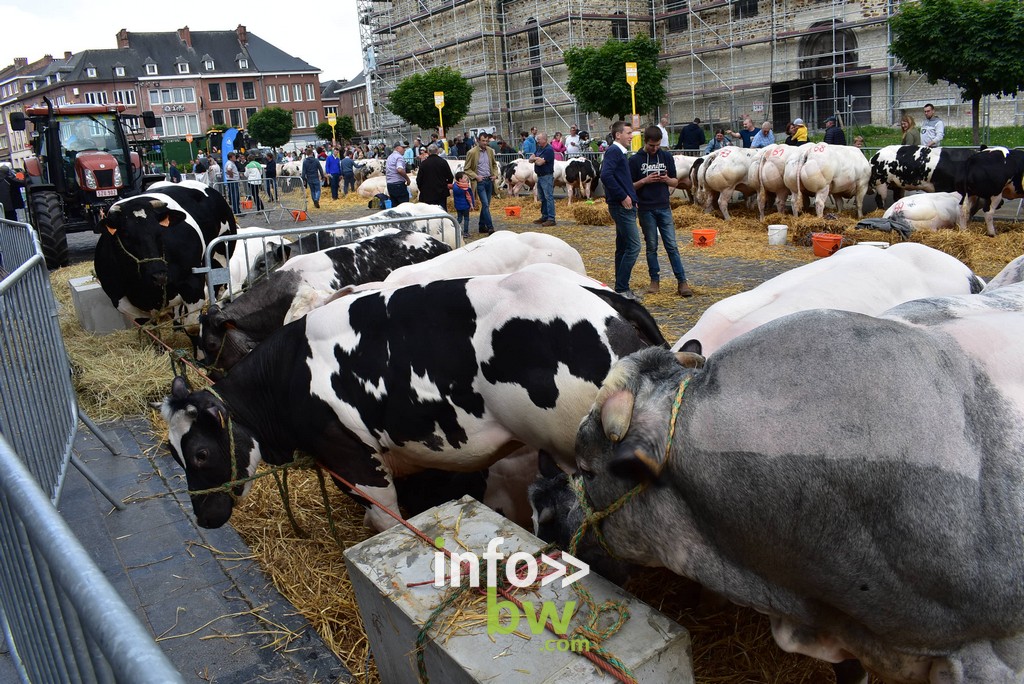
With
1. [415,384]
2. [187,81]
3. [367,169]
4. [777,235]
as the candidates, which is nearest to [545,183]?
[777,235]

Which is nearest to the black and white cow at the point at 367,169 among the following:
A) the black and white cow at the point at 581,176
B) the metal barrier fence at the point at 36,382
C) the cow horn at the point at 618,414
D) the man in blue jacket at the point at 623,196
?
the black and white cow at the point at 581,176

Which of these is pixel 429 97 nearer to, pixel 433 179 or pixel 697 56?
pixel 697 56

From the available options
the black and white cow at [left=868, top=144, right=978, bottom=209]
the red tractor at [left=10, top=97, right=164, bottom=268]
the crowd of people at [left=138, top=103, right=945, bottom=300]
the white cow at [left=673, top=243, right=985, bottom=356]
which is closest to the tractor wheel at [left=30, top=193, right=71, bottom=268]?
the red tractor at [left=10, top=97, right=164, bottom=268]

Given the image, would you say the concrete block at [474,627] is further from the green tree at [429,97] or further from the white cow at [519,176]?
the green tree at [429,97]

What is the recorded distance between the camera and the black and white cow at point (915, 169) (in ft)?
44.5

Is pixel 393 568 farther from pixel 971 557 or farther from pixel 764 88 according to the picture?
pixel 764 88

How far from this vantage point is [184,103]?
84.8 m

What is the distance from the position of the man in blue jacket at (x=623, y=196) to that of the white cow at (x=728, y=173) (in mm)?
7216

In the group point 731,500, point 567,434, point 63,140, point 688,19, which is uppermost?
point 688,19

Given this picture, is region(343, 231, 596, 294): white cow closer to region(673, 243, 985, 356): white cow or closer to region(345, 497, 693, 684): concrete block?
region(673, 243, 985, 356): white cow

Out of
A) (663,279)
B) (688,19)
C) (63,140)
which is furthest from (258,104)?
(663,279)

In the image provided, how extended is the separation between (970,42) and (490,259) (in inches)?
753

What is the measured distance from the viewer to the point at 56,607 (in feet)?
5.43

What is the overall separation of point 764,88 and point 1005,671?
38689 mm
